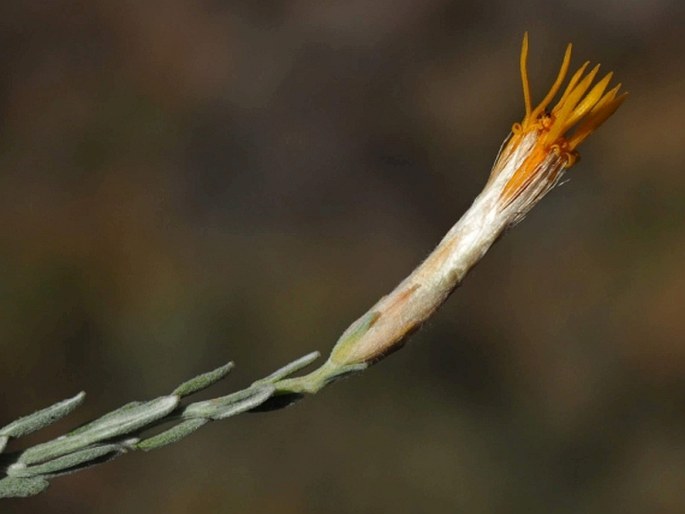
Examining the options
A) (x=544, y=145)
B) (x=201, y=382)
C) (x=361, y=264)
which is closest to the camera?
(x=201, y=382)

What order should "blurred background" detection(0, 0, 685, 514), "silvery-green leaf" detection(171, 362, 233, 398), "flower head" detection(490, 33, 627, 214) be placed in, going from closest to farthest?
"silvery-green leaf" detection(171, 362, 233, 398), "flower head" detection(490, 33, 627, 214), "blurred background" detection(0, 0, 685, 514)

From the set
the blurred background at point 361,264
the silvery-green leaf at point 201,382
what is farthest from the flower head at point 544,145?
the blurred background at point 361,264

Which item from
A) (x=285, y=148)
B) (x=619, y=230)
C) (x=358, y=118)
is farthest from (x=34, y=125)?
(x=619, y=230)

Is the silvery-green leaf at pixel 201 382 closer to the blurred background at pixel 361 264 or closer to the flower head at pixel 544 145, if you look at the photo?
the flower head at pixel 544 145

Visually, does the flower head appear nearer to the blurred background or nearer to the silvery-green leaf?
the silvery-green leaf

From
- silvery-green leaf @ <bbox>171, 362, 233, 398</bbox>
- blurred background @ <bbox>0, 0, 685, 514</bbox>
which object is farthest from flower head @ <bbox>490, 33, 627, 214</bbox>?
blurred background @ <bbox>0, 0, 685, 514</bbox>

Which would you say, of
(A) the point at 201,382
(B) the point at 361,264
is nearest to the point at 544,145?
(A) the point at 201,382

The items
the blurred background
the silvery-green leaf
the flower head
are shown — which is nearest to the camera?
the silvery-green leaf

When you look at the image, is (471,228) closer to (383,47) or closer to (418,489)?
(418,489)

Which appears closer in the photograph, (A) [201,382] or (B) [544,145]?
(A) [201,382]

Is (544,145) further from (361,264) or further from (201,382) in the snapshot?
(361,264)
